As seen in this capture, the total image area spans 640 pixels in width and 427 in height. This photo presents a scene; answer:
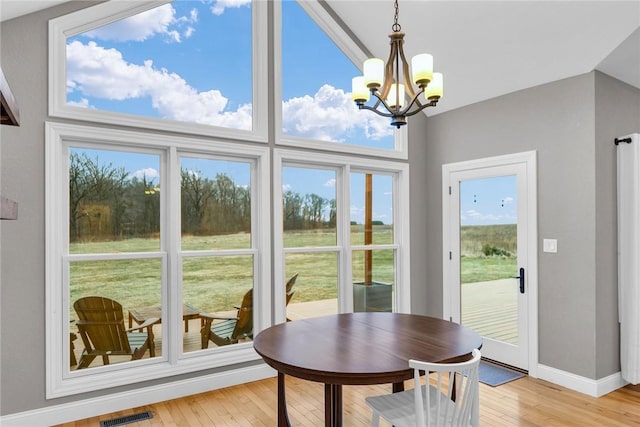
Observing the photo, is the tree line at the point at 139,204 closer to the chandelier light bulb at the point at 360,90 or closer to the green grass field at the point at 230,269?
the green grass field at the point at 230,269

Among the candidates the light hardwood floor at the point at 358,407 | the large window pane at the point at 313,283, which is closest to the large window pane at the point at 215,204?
the large window pane at the point at 313,283

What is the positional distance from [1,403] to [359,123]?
155 inches

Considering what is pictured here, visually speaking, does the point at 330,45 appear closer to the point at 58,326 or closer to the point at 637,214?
the point at 637,214

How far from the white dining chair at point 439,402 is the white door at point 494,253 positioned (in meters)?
2.14

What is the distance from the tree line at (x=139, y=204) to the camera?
314 cm

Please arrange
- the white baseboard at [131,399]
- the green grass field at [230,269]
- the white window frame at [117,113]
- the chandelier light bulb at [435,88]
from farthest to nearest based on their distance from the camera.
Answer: the green grass field at [230,269]
the white window frame at [117,113]
the white baseboard at [131,399]
the chandelier light bulb at [435,88]

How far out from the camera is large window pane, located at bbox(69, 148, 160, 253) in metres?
3.13

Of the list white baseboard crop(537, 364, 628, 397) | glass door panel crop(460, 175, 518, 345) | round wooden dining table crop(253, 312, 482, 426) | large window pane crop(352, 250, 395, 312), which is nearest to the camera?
round wooden dining table crop(253, 312, 482, 426)

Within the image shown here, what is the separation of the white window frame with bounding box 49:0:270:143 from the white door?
2281mm

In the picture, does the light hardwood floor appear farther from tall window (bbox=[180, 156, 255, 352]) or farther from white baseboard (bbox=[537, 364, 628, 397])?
tall window (bbox=[180, 156, 255, 352])

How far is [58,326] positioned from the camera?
2.94 m

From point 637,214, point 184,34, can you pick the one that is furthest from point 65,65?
point 637,214

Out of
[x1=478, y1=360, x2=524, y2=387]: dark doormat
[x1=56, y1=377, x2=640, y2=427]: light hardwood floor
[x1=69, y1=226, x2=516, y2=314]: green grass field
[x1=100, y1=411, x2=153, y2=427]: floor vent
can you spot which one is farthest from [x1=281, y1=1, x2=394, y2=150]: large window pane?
[x1=100, y1=411, x2=153, y2=427]: floor vent

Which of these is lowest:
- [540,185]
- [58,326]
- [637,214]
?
[58,326]
